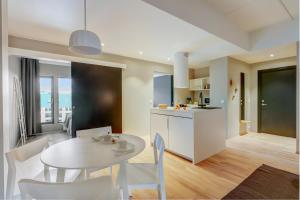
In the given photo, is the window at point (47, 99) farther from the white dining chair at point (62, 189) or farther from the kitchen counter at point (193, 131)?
the white dining chair at point (62, 189)

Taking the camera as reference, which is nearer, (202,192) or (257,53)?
(202,192)

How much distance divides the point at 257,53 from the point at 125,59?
3.43 metres

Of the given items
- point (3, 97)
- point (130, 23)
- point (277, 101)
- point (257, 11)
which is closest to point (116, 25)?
point (130, 23)

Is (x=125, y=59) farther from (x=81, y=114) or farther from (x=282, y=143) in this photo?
(x=282, y=143)

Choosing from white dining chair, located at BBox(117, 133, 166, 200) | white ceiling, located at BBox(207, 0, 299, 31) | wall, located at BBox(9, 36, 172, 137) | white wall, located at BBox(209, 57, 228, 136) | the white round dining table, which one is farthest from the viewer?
wall, located at BBox(9, 36, 172, 137)

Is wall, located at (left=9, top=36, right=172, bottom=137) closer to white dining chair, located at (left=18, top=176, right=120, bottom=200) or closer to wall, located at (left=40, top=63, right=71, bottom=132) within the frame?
wall, located at (left=40, top=63, right=71, bottom=132)

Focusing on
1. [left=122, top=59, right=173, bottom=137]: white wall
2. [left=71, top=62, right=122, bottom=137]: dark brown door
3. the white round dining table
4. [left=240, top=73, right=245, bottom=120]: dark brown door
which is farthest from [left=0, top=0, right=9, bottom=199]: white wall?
[left=240, top=73, right=245, bottom=120]: dark brown door

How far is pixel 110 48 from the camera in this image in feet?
11.7

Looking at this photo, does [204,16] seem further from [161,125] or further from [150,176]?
[150,176]

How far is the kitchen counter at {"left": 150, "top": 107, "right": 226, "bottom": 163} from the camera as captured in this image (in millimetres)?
2705

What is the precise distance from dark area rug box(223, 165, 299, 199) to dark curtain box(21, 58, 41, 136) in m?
5.23

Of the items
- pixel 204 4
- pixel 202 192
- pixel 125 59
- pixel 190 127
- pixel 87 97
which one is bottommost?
pixel 202 192

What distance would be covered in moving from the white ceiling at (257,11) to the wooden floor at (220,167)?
2.71m

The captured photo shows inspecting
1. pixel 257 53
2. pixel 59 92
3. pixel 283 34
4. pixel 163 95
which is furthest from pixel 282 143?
pixel 59 92
